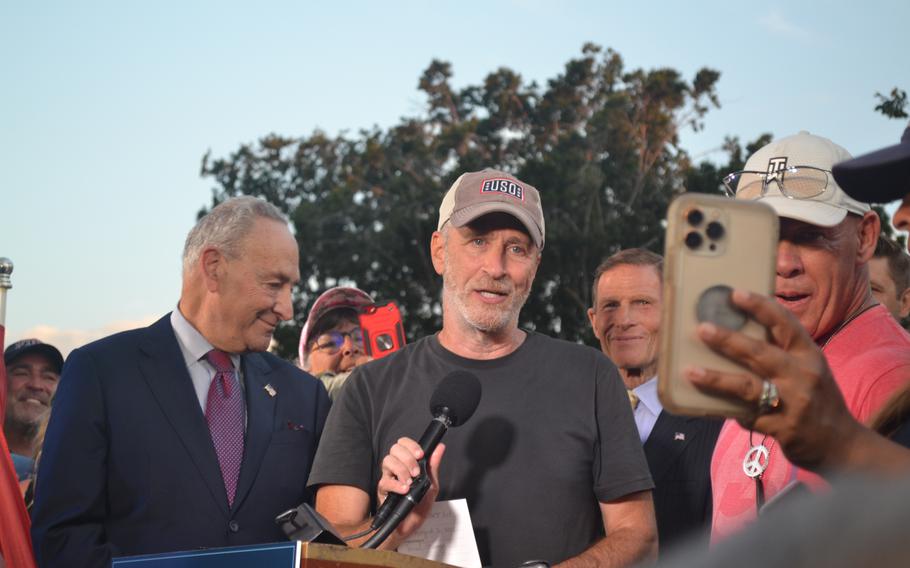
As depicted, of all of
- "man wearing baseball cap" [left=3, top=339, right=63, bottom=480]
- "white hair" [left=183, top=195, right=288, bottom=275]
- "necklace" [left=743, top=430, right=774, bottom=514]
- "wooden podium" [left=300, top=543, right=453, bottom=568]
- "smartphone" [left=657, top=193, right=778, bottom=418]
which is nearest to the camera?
"smartphone" [left=657, top=193, right=778, bottom=418]

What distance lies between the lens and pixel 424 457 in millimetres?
3146

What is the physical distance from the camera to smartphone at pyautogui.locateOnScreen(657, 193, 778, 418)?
1604mm

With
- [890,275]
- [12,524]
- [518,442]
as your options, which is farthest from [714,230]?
[890,275]

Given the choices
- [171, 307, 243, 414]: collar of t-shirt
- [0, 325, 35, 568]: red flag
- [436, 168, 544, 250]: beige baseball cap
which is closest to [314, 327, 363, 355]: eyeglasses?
[0, 325, 35, 568]: red flag

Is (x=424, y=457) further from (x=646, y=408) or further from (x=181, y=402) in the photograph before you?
(x=646, y=408)

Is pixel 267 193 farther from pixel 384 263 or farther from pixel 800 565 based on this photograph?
pixel 800 565

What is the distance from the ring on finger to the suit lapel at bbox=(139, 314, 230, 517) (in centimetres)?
307

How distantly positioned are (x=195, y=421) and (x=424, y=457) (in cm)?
160

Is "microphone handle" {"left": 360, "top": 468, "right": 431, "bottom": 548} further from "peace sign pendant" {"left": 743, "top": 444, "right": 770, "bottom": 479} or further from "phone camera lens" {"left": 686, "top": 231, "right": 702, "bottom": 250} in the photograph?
"phone camera lens" {"left": 686, "top": 231, "right": 702, "bottom": 250}

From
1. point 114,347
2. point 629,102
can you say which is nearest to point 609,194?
point 629,102

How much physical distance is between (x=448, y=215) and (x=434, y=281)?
105ft

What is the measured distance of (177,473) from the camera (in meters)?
4.27

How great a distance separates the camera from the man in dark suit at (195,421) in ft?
13.5

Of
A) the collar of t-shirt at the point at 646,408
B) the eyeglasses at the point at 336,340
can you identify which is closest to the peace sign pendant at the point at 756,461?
the collar of t-shirt at the point at 646,408
